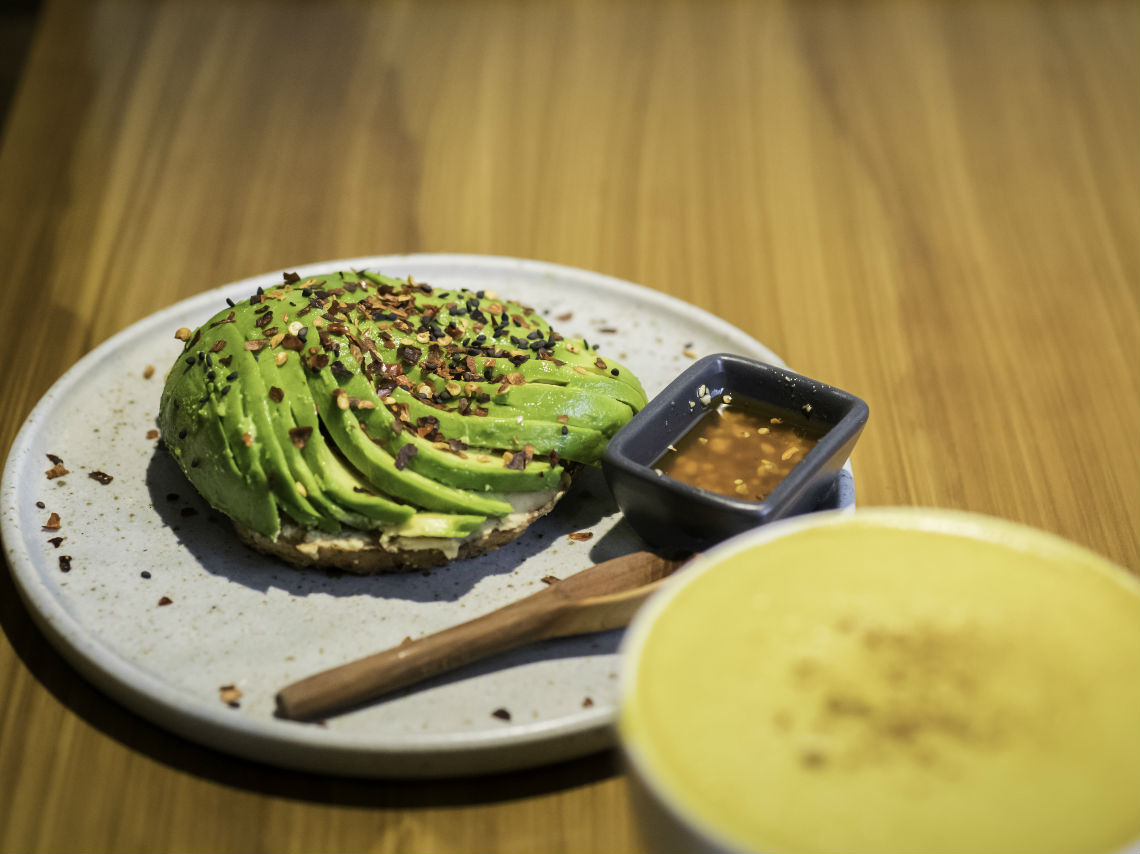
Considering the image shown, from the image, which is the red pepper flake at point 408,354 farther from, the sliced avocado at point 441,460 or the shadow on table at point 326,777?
the shadow on table at point 326,777

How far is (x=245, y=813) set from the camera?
1.71 meters

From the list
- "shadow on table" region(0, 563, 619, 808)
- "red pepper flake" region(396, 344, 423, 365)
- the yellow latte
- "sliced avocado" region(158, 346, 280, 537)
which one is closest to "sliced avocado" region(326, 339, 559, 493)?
"red pepper flake" region(396, 344, 423, 365)

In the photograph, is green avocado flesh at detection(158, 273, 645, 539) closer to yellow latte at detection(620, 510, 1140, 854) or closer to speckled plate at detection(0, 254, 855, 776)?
speckled plate at detection(0, 254, 855, 776)

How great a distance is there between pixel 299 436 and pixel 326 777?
0.61 m

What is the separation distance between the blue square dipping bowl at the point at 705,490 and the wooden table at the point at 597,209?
14.4 inches

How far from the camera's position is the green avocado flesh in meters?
1.97

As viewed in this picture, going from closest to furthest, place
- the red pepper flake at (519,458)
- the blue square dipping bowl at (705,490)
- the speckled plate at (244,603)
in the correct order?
1. the speckled plate at (244,603)
2. the blue square dipping bowl at (705,490)
3. the red pepper flake at (519,458)

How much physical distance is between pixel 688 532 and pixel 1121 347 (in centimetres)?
154

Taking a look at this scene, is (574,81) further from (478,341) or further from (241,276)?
(478,341)

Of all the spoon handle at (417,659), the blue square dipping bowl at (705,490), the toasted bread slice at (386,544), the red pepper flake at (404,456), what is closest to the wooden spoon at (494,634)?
the spoon handle at (417,659)

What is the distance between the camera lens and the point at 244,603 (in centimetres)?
199

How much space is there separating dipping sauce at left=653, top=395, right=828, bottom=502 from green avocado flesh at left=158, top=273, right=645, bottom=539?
0.15m

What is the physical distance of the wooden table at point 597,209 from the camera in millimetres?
1767

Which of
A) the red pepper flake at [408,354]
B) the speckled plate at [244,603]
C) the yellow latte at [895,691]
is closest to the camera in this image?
the yellow latte at [895,691]
